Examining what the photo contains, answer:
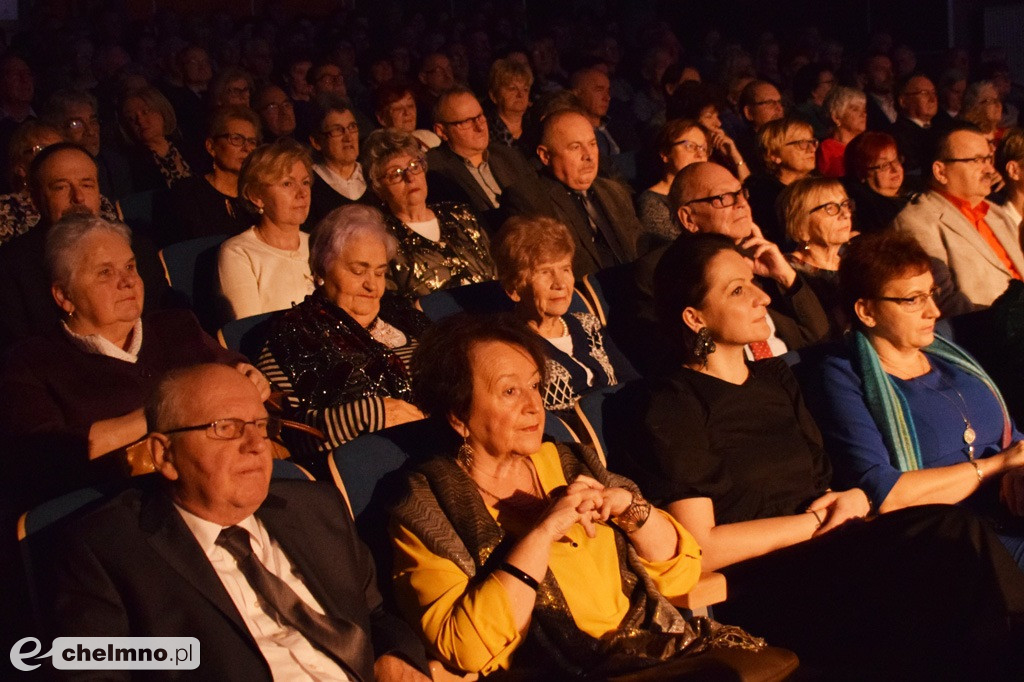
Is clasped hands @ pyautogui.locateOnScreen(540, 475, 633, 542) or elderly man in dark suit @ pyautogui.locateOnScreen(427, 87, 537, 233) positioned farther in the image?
elderly man in dark suit @ pyautogui.locateOnScreen(427, 87, 537, 233)

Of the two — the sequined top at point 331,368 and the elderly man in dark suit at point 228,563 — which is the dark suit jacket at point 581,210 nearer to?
the sequined top at point 331,368

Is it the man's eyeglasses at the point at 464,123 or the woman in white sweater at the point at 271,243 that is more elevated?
the man's eyeglasses at the point at 464,123

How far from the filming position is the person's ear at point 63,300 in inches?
120

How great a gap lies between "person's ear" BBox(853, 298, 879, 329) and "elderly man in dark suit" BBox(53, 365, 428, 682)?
1.60 meters

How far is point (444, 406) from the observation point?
8.55 ft

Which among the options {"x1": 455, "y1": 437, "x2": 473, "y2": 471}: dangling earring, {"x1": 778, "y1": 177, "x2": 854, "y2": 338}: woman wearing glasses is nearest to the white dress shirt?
{"x1": 455, "y1": 437, "x2": 473, "y2": 471}: dangling earring

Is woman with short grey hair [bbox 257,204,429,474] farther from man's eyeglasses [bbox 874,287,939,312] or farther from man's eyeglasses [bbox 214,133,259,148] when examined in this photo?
man's eyeglasses [bbox 214,133,259,148]

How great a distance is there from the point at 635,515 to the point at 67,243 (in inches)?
64.5

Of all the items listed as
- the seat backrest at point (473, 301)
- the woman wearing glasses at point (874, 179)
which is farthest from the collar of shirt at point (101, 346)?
the woman wearing glasses at point (874, 179)

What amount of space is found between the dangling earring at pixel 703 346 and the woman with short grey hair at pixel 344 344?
2.65 feet

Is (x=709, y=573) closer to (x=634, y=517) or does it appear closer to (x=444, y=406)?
(x=634, y=517)

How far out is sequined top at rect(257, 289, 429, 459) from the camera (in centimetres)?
329

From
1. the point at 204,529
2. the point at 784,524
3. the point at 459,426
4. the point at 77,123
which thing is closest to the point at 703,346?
the point at 784,524

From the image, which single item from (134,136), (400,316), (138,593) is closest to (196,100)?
(134,136)
